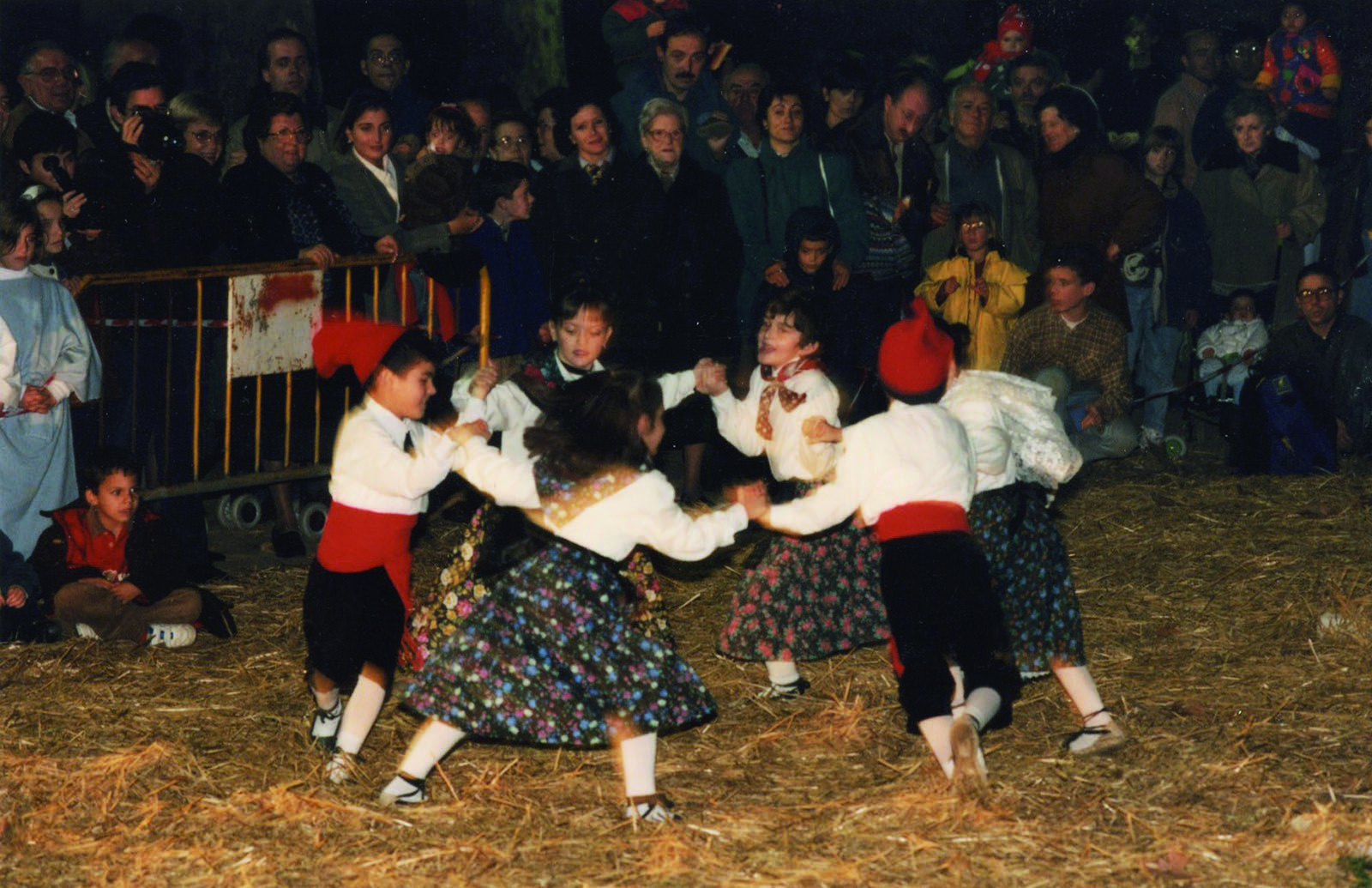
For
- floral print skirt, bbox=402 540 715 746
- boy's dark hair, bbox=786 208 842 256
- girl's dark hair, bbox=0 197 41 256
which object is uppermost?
boy's dark hair, bbox=786 208 842 256

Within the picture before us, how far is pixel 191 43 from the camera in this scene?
1206cm

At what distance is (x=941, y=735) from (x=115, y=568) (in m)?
3.75

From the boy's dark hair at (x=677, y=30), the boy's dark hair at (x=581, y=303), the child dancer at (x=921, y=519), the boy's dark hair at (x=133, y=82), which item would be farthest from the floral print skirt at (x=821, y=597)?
the boy's dark hair at (x=677, y=30)

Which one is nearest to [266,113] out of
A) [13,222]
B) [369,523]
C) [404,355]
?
[13,222]

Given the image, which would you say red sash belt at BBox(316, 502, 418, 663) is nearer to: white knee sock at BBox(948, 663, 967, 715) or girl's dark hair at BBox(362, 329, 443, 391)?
girl's dark hair at BBox(362, 329, 443, 391)

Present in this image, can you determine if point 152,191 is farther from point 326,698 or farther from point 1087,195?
point 1087,195

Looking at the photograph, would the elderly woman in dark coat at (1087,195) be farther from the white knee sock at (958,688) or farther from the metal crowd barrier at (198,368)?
the white knee sock at (958,688)

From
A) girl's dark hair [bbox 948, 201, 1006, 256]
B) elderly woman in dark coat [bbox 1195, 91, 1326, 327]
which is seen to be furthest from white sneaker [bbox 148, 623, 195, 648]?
elderly woman in dark coat [bbox 1195, 91, 1326, 327]

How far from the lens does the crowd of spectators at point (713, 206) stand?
336 inches

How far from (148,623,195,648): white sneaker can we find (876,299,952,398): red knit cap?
11.0ft

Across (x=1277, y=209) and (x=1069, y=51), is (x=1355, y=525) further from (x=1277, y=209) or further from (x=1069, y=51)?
(x=1069, y=51)

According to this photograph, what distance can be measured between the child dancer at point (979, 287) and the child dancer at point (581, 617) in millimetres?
4954

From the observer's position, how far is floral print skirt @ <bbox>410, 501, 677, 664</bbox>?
6.02 metres

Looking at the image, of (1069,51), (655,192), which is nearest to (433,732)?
(655,192)
